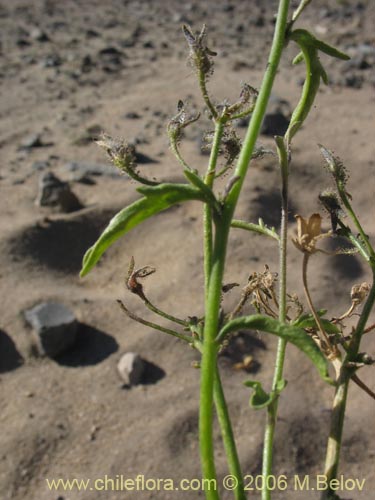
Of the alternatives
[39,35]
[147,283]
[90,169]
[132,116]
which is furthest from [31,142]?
[39,35]

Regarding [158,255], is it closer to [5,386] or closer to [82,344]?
[82,344]

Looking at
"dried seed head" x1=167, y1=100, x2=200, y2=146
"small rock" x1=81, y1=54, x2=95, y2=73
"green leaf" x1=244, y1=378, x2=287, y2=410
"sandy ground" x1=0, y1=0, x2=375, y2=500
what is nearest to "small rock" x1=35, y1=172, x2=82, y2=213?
"sandy ground" x1=0, y1=0, x2=375, y2=500

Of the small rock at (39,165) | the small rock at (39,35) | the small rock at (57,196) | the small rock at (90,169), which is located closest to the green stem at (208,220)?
the small rock at (57,196)

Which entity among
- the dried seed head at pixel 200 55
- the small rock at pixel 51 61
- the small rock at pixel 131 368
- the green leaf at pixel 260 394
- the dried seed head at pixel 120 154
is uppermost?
the dried seed head at pixel 200 55

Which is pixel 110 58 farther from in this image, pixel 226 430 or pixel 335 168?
pixel 226 430

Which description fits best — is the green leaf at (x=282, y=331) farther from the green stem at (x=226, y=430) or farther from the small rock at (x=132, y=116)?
the small rock at (x=132, y=116)

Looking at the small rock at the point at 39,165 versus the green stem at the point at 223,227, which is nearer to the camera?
the green stem at the point at 223,227

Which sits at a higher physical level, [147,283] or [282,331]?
[282,331]

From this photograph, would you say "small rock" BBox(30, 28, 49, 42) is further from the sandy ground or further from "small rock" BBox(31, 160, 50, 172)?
"small rock" BBox(31, 160, 50, 172)
